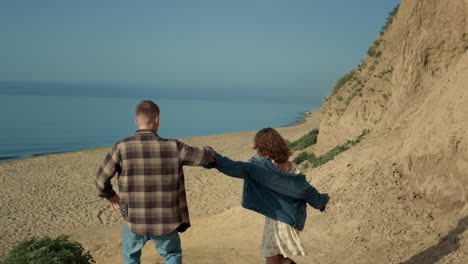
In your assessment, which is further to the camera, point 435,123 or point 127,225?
point 435,123

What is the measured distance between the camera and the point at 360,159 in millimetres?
8625

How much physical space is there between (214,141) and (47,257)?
26943mm

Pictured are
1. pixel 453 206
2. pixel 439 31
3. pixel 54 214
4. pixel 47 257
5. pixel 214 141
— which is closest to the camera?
Result: pixel 47 257

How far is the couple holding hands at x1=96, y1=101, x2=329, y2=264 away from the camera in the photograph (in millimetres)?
3621

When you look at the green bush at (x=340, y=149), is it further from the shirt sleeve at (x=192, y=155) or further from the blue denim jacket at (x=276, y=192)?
the shirt sleeve at (x=192, y=155)

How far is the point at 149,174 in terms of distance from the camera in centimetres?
362

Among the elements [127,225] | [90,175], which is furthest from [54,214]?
[127,225]

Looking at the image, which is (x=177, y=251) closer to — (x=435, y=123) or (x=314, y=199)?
(x=314, y=199)

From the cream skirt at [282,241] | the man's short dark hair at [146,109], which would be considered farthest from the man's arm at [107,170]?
the cream skirt at [282,241]

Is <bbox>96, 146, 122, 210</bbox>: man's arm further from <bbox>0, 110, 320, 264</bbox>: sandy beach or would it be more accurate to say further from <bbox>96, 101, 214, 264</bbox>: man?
<bbox>0, 110, 320, 264</bbox>: sandy beach

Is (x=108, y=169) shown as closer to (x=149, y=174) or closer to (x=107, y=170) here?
(x=107, y=170)

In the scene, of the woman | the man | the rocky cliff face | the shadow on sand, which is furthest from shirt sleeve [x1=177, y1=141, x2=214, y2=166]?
the rocky cliff face

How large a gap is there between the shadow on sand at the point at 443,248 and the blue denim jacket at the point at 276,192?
2057 millimetres

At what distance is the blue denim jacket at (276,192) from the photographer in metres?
3.90
